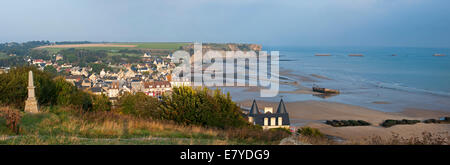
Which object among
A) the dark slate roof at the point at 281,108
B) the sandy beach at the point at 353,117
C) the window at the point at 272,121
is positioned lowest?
the sandy beach at the point at 353,117

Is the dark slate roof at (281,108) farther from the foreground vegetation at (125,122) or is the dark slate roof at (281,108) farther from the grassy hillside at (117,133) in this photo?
the grassy hillside at (117,133)

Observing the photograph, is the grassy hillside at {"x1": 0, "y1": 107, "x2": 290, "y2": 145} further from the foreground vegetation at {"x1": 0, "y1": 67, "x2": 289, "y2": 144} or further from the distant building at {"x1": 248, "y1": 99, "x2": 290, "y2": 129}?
the distant building at {"x1": 248, "y1": 99, "x2": 290, "y2": 129}

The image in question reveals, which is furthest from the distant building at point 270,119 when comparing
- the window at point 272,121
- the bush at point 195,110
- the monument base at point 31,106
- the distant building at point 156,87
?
the distant building at point 156,87

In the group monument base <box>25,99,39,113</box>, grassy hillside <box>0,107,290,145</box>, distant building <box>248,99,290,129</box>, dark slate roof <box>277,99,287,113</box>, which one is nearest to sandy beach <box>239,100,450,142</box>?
dark slate roof <box>277,99,287,113</box>

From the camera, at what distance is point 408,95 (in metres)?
44.5

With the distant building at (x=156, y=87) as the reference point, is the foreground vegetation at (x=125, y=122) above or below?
above

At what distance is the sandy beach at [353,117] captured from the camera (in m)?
25.4

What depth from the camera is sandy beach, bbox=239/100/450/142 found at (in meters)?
25.4

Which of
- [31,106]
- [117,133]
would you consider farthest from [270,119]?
[117,133]

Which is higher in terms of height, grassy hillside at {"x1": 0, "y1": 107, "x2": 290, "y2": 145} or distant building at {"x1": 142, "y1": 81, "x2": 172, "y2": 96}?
grassy hillside at {"x1": 0, "y1": 107, "x2": 290, "y2": 145}

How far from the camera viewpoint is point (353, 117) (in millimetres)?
30938
